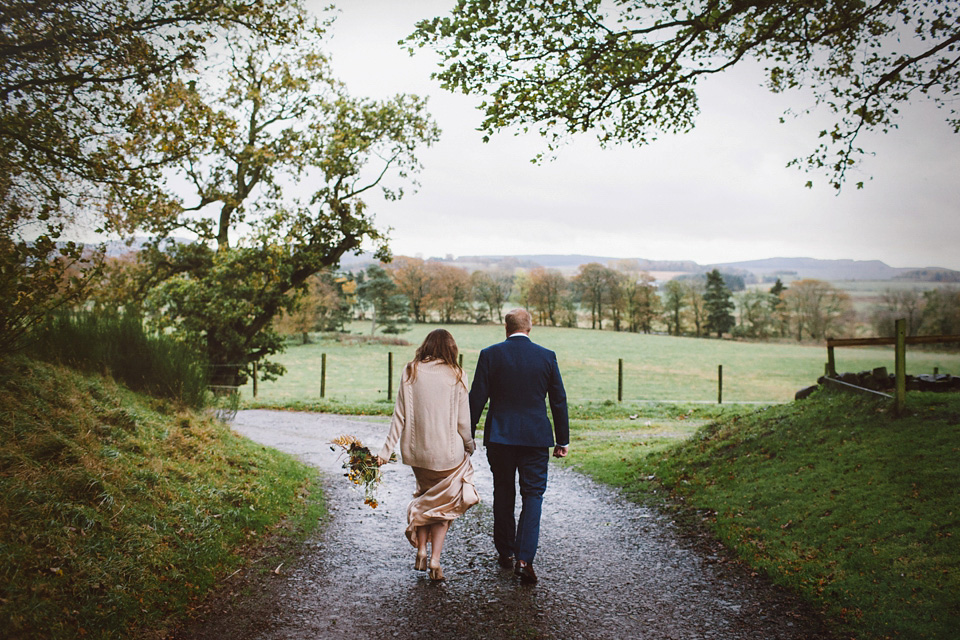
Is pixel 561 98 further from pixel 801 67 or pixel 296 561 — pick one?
pixel 296 561

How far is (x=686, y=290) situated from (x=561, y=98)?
58.2 m

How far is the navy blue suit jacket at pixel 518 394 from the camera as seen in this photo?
5199mm

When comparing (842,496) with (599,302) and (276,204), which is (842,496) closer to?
(276,204)

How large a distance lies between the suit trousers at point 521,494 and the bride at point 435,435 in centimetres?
31

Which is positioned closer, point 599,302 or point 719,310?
point 599,302

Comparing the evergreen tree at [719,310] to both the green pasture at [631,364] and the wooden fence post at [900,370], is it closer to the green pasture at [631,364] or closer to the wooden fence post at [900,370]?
the green pasture at [631,364]

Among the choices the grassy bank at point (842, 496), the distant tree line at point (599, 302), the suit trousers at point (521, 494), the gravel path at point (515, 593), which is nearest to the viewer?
the gravel path at point (515, 593)

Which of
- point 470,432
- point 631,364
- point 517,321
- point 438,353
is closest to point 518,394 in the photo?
point 470,432

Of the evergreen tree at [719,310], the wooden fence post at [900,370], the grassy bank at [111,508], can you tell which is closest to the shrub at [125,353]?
the grassy bank at [111,508]

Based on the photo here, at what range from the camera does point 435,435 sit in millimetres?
5039

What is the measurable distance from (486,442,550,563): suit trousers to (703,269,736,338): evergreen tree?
203 ft

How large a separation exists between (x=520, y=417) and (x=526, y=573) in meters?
A: 1.31

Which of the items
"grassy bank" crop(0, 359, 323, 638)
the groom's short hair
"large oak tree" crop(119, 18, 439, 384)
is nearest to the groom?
the groom's short hair

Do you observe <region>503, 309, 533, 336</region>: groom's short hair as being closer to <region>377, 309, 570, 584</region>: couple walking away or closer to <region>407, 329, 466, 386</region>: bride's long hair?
<region>377, 309, 570, 584</region>: couple walking away
